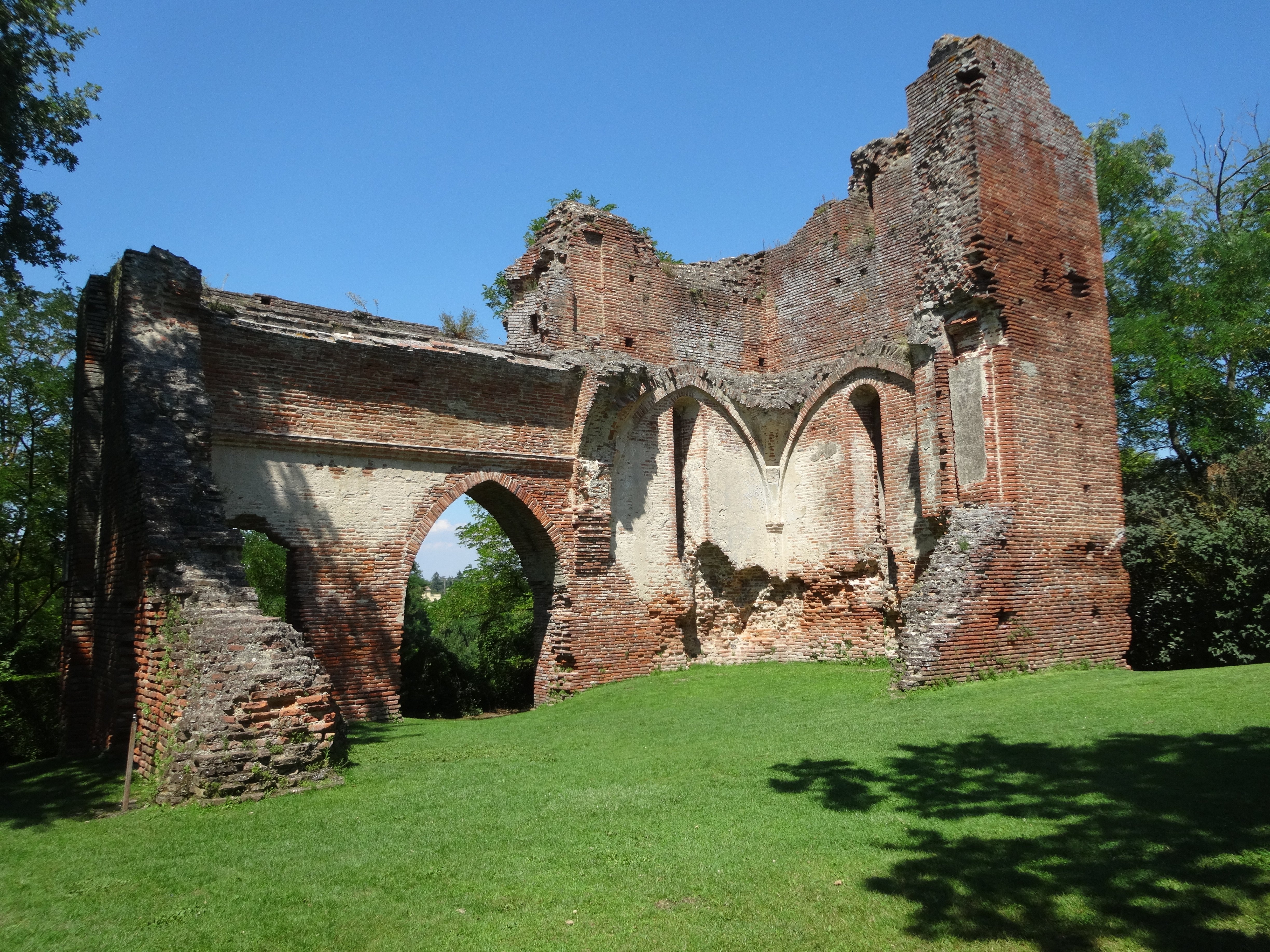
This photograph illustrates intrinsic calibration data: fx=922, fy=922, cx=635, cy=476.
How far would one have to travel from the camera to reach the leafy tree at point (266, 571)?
24984 mm

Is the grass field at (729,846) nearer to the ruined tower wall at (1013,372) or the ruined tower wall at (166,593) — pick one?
the ruined tower wall at (166,593)

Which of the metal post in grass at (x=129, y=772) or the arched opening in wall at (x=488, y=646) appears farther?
the arched opening in wall at (x=488, y=646)

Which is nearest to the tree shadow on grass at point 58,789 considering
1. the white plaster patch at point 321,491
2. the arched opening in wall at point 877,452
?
the white plaster patch at point 321,491

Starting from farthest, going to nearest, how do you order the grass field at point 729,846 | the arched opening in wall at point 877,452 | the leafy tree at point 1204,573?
1. the arched opening in wall at point 877,452
2. the leafy tree at point 1204,573
3. the grass field at point 729,846

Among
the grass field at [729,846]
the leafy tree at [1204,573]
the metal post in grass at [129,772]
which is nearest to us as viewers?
the grass field at [729,846]

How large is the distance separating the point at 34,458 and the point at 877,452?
659 inches

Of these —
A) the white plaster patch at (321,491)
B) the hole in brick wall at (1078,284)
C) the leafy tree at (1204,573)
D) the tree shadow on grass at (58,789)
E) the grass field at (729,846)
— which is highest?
the hole in brick wall at (1078,284)

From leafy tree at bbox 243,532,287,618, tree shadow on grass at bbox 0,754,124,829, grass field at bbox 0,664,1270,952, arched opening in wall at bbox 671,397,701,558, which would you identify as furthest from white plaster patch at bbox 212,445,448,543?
leafy tree at bbox 243,532,287,618

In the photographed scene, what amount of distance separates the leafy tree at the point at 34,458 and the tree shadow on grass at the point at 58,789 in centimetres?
874

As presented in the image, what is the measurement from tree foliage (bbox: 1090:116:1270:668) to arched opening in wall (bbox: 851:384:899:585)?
3.47 m

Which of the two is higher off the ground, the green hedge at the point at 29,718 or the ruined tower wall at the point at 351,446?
the ruined tower wall at the point at 351,446

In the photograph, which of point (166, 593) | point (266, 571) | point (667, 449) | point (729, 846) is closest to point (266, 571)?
point (266, 571)

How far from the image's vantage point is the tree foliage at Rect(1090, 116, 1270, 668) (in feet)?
41.9

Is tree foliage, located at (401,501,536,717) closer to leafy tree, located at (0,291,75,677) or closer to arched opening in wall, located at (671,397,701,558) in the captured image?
arched opening in wall, located at (671,397,701,558)
